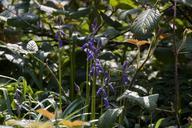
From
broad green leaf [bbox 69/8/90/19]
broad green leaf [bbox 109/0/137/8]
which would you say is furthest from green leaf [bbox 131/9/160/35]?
broad green leaf [bbox 69/8/90/19]

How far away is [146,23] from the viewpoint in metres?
2.11

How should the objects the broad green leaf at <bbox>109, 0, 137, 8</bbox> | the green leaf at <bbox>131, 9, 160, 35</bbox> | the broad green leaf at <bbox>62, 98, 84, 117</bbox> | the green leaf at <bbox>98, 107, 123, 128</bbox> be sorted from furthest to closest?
the broad green leaf at <bbox>109, 0, 137, 8</bbox> → the broad green leaf at <bbox>62, 98, 84, 117</bbox> → the green leaf at <bbox>131, 9, 160, 35</bbox> → the green leaf at <bbox>98, 107, 123, 128</bbox>

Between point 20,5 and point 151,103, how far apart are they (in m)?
1.46

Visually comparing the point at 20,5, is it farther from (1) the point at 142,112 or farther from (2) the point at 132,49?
(1) the point at 142,112

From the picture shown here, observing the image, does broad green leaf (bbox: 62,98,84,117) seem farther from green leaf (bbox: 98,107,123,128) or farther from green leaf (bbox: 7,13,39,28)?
green leaf (bbox: 7,13,39,28)

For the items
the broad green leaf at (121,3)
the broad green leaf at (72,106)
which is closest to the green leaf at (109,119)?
the broad green leaf at (72,106)

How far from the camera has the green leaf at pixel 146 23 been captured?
2.09m

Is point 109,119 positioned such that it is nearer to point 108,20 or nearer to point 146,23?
point 146,23

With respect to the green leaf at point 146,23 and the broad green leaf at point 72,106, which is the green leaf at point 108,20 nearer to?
the broad green leaf at point 72,106

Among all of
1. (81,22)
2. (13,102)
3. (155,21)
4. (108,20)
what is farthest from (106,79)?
(81,22)

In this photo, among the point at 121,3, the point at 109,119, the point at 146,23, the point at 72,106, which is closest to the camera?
the point at 109,119

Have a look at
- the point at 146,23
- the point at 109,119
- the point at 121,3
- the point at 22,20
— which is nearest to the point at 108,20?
the point at 121,3

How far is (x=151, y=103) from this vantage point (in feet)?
6.33

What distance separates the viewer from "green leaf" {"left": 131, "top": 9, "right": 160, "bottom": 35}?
209cm
